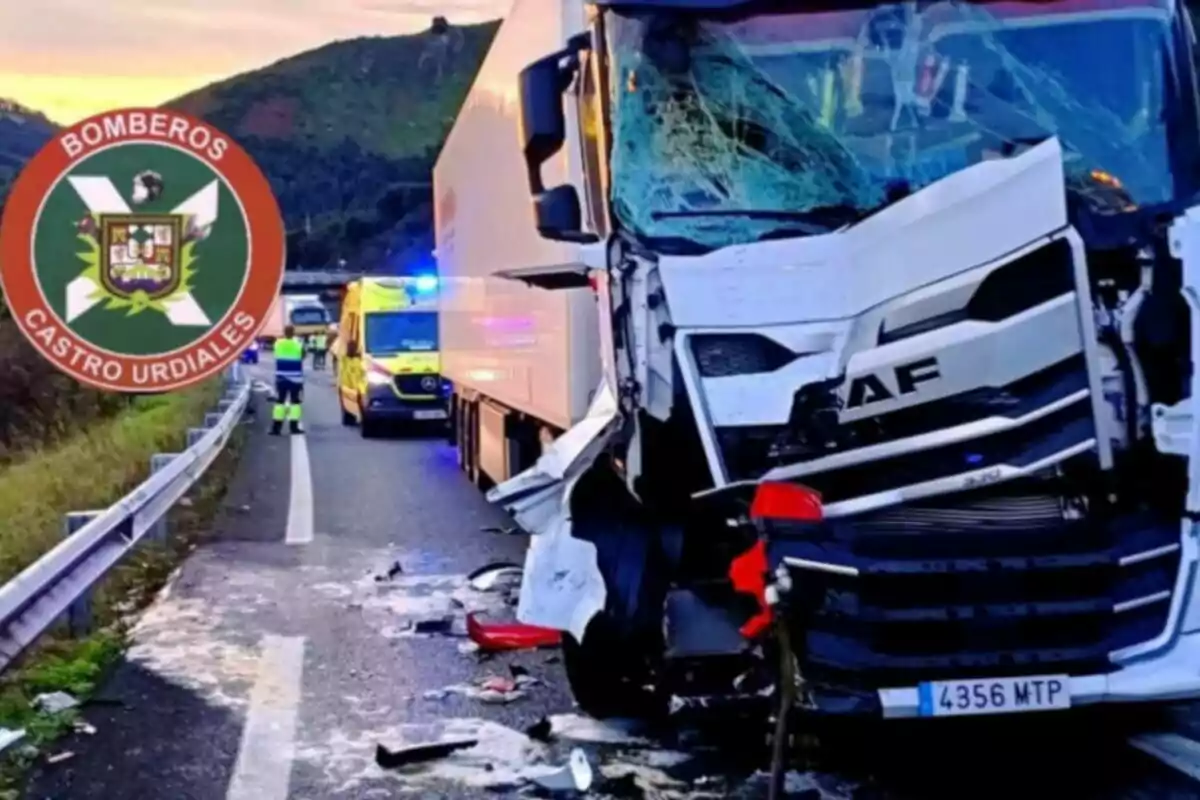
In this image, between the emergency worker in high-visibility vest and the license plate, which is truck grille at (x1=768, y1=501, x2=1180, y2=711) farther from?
the emergency worker in high-visibility vest

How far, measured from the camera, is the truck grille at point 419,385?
26516mm

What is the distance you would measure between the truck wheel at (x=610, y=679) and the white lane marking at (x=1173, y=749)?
6.18ft

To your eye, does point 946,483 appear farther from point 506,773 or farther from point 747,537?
point 506,773

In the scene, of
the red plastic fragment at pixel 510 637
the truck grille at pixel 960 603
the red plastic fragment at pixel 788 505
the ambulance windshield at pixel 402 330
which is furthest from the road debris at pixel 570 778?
the ambulance windshield at pixel 402 330

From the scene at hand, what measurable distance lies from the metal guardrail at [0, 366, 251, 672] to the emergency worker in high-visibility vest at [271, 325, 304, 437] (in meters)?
11.3

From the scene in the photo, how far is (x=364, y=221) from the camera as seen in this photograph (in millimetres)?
117812

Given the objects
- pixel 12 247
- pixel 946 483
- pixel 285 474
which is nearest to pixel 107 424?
pixel 285 474

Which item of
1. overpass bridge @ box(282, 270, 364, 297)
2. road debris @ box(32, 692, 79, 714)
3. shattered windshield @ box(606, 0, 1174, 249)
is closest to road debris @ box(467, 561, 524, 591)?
road debris @ box(32, 692, 79, 714)

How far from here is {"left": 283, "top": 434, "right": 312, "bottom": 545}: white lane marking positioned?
13.6 meters

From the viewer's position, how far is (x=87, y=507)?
13320 millimetres

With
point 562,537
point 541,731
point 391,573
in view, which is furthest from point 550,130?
point 391,573

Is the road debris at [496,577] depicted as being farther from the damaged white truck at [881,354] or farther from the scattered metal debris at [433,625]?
the damaged white truck at [881,354]

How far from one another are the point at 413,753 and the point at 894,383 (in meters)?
2.29

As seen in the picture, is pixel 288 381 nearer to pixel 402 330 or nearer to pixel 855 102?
pixel 402 330
